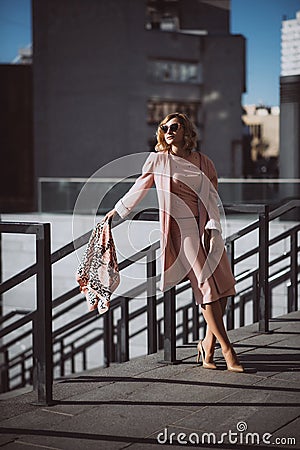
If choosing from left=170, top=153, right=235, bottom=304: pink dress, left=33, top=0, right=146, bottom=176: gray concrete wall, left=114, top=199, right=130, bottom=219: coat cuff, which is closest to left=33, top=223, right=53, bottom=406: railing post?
left=114, top=199, right=130, bottom=219: coat cuff

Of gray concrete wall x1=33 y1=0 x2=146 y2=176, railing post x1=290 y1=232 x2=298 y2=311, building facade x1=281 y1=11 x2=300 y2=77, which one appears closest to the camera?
railing post x1=290 y1=232 x2=298 y2=311

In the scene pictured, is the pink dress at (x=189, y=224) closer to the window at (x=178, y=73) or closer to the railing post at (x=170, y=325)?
the railing post at (x=170, y=325)

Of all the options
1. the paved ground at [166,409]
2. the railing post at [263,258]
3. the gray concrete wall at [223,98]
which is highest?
the gray concrete wall at [223,98]

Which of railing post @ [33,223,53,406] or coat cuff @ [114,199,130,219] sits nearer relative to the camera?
railing post @ [33,223,53,406]

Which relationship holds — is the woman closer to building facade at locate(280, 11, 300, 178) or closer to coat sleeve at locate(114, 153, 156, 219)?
coat sleeve at locate(114, 153, 156, 219)

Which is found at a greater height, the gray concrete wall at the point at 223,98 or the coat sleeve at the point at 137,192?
the gray concrete wall at the point at 223,98

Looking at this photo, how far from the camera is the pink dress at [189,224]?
5312 millimetres

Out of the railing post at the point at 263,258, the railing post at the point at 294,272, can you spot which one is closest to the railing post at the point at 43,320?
the railing post at the point at 263,258

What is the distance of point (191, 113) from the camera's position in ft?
72.4

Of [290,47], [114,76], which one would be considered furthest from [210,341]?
[114,76]

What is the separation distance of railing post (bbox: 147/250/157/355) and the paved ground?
314 mm

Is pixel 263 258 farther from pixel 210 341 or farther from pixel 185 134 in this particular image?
pixel 185 134

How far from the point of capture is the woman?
5.32 metres

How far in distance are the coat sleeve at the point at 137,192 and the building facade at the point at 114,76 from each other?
647 inches
